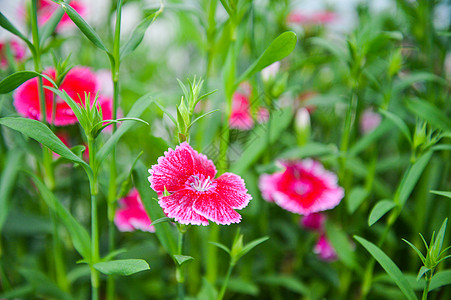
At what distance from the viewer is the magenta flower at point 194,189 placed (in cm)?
46

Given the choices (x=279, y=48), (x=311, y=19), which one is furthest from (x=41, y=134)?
(x=311, y=19)

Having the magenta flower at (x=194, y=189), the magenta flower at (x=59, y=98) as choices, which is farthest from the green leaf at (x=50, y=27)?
the magenta flower at (x=194, y=189)

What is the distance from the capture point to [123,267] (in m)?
0.51

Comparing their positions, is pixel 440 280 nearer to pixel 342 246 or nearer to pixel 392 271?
pixel 392 271

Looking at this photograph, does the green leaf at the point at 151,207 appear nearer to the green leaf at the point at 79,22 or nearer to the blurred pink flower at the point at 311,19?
the green leaf at the point at 79,22

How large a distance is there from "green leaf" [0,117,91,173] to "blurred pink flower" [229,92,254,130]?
0.41 metres

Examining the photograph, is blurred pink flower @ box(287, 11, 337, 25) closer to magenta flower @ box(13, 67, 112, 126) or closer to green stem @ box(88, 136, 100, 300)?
magenta flower @ box(13, 67, 112, 126)

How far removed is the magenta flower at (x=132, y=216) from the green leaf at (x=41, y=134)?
0.28 m

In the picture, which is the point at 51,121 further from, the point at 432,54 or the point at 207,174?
the point at 432,54

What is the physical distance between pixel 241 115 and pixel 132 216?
1.08ft

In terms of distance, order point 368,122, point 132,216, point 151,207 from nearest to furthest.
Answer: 1. point 151,207
2. point 132,216
3. point 368,122

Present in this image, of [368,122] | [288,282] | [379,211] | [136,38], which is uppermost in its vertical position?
[136,38]

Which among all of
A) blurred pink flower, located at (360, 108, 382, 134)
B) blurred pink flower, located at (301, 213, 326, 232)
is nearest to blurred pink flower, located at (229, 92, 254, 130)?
blurred pink flower, located at (301, 213, 326, 232)

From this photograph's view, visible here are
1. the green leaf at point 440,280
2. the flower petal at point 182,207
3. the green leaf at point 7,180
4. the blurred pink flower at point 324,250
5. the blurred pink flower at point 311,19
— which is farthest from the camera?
the blurred pink flower at point 311,19
